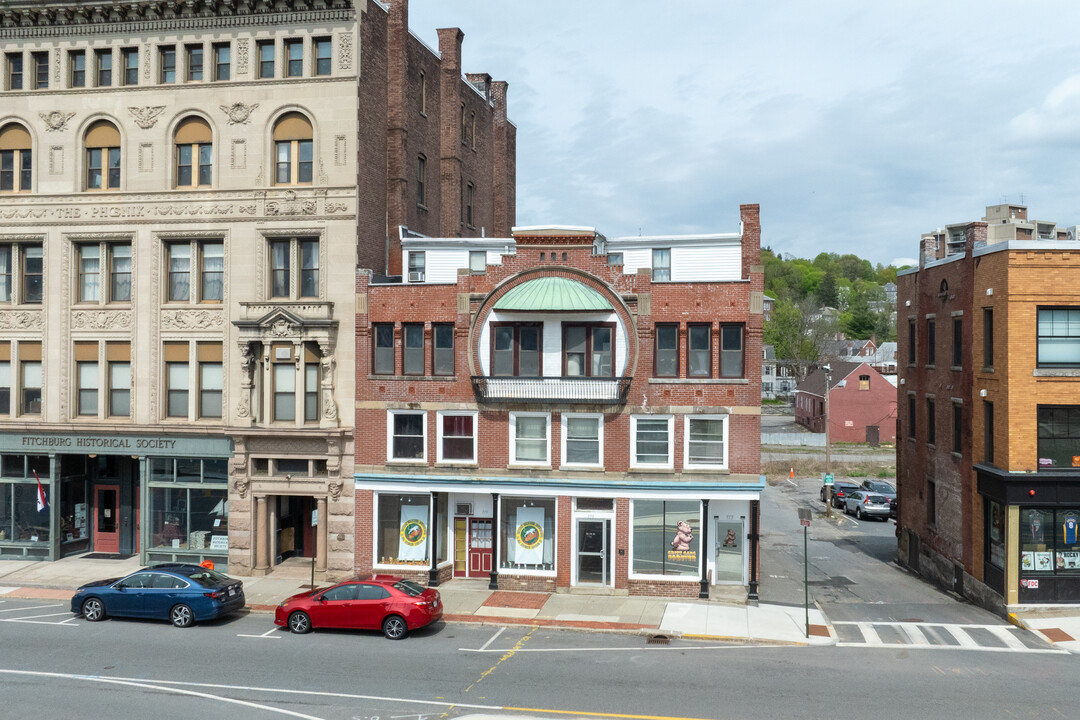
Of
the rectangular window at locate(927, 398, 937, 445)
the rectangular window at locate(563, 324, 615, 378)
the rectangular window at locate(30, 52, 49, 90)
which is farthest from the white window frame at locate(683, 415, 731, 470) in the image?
the rectangular window at locate(30, 52, 49, 90)

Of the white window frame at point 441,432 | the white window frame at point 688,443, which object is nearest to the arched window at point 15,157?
the white window frame at point 441,432

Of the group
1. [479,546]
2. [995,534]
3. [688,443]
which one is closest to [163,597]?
[479,546]

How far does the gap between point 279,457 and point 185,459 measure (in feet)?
12.9

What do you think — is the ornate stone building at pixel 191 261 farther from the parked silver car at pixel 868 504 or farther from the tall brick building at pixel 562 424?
the parked silver car at pixel 868 504

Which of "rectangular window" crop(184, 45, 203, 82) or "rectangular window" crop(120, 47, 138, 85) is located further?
"rectangular window" crop(120, 47, 138, 85)

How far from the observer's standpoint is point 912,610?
26359mm

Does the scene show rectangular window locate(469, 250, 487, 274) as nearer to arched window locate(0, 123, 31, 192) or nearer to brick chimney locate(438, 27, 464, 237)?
brick chimney locate(438, 27, 464, 237)

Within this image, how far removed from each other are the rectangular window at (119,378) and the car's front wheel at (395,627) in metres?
15.2

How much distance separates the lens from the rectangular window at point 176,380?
30.7 meters

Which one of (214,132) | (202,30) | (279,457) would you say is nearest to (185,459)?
(279,457)

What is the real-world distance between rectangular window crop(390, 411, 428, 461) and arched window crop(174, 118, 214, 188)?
1116 cm

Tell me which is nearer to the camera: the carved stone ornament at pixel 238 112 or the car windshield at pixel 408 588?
the car windshield at pixel 408 588

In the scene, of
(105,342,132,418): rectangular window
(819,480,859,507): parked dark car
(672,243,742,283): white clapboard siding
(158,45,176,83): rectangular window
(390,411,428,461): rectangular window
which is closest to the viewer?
(390,411,428,461): rectangular window

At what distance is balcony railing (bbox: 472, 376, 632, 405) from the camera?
89.7ft
